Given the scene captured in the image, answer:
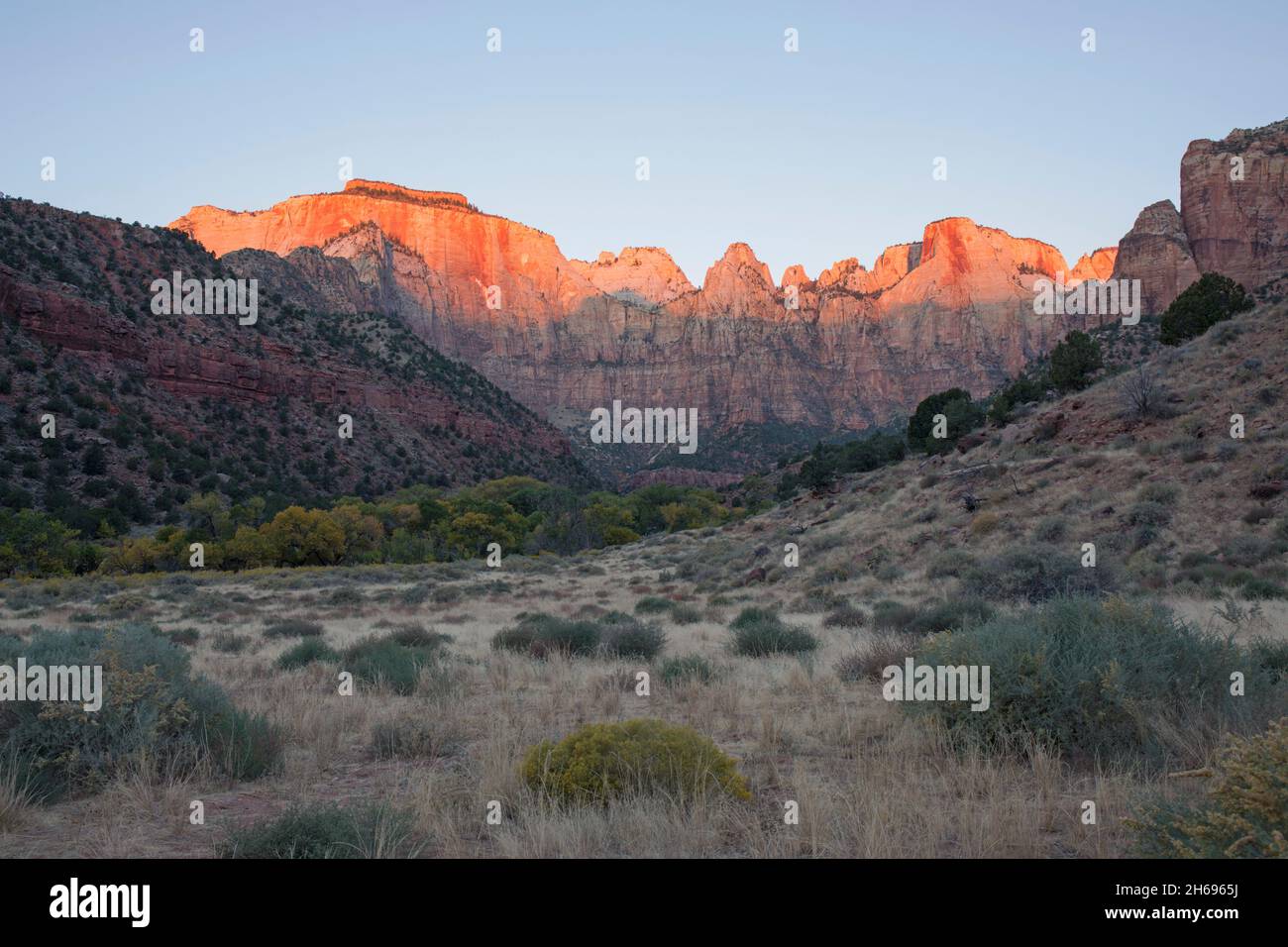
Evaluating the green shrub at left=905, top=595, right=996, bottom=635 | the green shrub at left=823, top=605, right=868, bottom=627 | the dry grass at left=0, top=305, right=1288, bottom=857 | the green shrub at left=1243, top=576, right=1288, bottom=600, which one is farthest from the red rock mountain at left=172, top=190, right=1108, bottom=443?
the green shrub at left=905, top=595, right=996, bottom=635

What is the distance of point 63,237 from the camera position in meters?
61.4

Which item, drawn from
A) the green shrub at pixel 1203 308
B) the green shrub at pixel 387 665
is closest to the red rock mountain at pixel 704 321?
the green shrub at pixel 1203 308

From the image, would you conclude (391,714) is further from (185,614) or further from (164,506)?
(164,506)

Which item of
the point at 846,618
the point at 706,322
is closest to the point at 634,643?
the point at 846,618

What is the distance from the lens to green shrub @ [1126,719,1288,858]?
3096mm

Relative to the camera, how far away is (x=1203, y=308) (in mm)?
42406

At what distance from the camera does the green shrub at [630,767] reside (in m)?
4.77

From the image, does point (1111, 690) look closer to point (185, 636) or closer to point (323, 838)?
point (323, 838)

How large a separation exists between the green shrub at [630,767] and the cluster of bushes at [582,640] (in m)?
6.10

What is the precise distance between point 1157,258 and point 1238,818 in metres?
117

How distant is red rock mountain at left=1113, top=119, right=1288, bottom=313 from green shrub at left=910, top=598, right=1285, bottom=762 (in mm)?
96848

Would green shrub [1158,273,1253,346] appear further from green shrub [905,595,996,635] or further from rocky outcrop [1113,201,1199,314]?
rocky outcrop [1113,201,1199,314]
